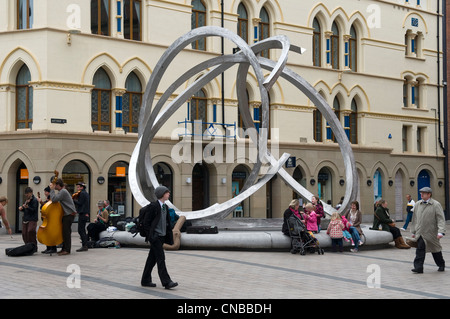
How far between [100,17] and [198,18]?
5876 mm

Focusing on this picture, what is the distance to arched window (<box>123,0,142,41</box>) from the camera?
111 ft

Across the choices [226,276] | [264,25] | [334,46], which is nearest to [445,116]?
[334,46]

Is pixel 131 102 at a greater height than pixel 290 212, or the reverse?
pixel 131 102

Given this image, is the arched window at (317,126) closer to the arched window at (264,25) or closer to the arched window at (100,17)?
the arched window at (264,25)

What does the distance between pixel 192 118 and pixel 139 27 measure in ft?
17.3

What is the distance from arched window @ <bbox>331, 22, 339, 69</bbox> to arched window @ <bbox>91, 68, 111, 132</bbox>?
591 inches

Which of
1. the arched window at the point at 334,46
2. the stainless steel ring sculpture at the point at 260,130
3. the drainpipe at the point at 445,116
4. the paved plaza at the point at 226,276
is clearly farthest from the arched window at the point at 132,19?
the drainpipe at the point at 445,116

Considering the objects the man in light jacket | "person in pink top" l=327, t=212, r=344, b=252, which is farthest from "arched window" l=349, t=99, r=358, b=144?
the man in light jacket

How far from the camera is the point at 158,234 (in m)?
12.0

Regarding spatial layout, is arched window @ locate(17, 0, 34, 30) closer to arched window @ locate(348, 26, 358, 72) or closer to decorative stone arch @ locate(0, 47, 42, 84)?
decorative stone arch @ locate(0, 47, 42, 84)

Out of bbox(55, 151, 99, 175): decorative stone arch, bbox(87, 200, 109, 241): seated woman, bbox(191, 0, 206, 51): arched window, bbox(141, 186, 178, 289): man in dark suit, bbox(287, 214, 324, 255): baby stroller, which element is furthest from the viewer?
bbox(191, 0, 206, 51): arched window

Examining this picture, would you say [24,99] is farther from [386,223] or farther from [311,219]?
[386,223]

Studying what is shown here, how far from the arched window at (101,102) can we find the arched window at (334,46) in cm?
1502

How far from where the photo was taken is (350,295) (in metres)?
11.7
